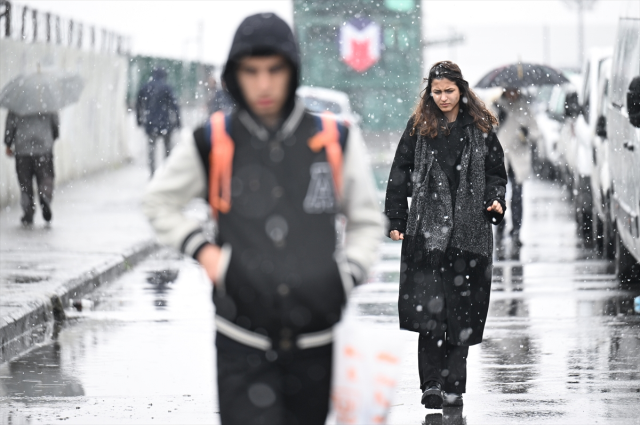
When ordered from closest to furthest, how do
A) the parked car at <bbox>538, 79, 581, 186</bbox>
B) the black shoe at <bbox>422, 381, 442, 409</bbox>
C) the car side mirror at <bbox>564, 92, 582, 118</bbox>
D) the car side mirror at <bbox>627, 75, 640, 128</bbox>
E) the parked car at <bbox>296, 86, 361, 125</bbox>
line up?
the black shoe at <bbox>422, 381, 442, 409</bbox> < the car side mirror at <bbox>627, 75, 640, 128</bbox> < the car side mirror at <bbox>564, 92, 582, 118</bbox> < the parked car at <bbox>538, 79, 581, 186</bbox> < the parked car at <bbox>296, 86, 361, 125</bbox>

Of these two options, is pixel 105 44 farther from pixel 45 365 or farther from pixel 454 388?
pixel 454 388

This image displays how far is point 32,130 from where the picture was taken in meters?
13.6

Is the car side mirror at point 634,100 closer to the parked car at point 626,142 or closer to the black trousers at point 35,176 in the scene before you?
the parked car at point 626,142

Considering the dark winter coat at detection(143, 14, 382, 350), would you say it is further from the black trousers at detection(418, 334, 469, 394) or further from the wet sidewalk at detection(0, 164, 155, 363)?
the wet sidewalk at detection(0, 164, 155, 363)

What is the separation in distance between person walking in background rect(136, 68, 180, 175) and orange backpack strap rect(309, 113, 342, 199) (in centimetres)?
1505

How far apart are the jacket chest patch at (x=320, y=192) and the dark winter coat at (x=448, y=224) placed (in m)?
2.48

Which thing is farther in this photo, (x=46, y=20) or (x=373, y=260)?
(x=46, y=20)

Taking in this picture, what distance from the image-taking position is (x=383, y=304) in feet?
31.6

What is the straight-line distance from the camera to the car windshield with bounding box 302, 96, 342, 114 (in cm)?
2617

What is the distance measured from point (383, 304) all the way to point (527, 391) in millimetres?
3130

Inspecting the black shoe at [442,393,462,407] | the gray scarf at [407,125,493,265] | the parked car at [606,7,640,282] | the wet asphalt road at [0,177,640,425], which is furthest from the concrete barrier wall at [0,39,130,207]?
the black shoe at [442,393,462,407]

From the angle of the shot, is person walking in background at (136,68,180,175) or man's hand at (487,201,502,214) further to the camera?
person walking in background at (136,68,180,175)

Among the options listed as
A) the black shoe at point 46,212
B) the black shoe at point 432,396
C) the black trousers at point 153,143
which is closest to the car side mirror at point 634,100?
the black shoe at point 432,396

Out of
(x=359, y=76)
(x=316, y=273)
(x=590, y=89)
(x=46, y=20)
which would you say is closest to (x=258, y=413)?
(x=316, y=273)
